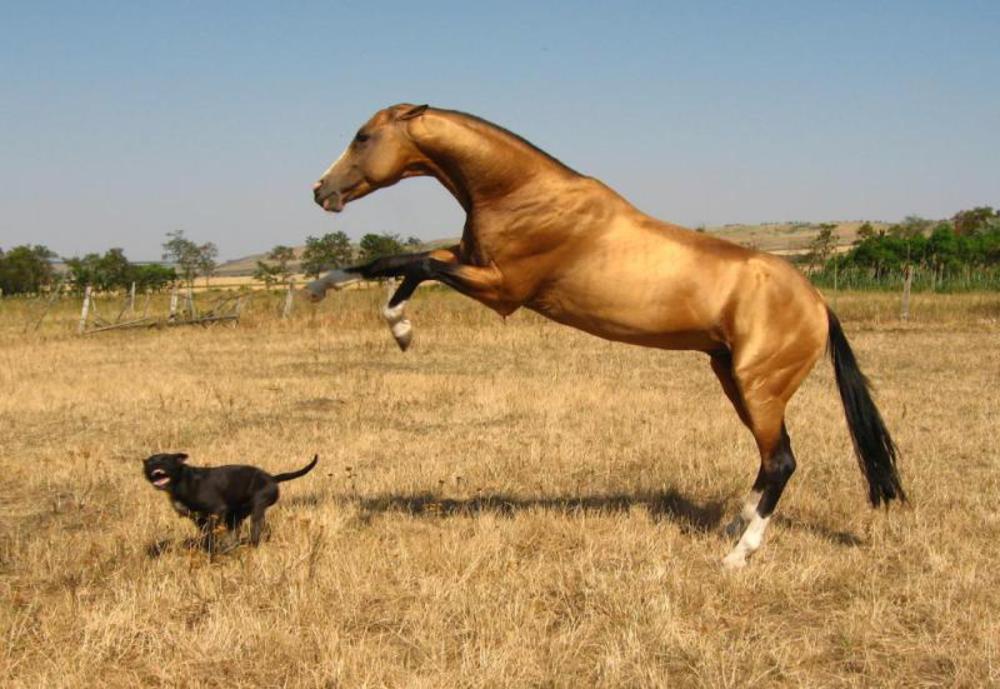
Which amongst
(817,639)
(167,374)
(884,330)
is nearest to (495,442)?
(817,639)

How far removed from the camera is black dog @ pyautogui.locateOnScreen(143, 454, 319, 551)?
19.6ft

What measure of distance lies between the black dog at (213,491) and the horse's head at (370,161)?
6.56 ft

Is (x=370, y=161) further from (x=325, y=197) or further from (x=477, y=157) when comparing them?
(x=477, y=157)

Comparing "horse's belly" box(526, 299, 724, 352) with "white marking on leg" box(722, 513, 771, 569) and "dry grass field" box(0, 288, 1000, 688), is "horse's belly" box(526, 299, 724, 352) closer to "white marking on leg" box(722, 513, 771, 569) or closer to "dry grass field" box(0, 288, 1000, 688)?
"white marking on leg" box(722, 513, 771, 569)

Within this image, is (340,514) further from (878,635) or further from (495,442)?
(878,635)

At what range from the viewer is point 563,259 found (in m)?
6.13

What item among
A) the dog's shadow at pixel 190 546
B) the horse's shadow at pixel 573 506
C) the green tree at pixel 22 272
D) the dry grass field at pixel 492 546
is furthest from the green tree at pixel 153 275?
the dog's shadow at pixel 190 546

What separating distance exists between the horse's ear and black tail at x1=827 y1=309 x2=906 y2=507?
11.6 feet

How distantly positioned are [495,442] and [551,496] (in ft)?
7.58

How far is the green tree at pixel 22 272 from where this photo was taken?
6209 centimetres

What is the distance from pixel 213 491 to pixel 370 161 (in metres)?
2.49

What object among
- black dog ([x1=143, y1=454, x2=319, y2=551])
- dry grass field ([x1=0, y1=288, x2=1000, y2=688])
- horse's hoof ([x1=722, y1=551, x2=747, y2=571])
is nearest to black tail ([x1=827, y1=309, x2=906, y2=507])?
dry grass field ([x1=0, y1=288, x2=1000, y2=688])

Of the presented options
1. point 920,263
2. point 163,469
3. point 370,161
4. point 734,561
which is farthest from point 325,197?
point 920,263

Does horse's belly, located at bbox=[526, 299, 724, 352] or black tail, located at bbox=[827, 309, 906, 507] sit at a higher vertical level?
horse's belly, located at bbox=[526, 299, 724, 352]
